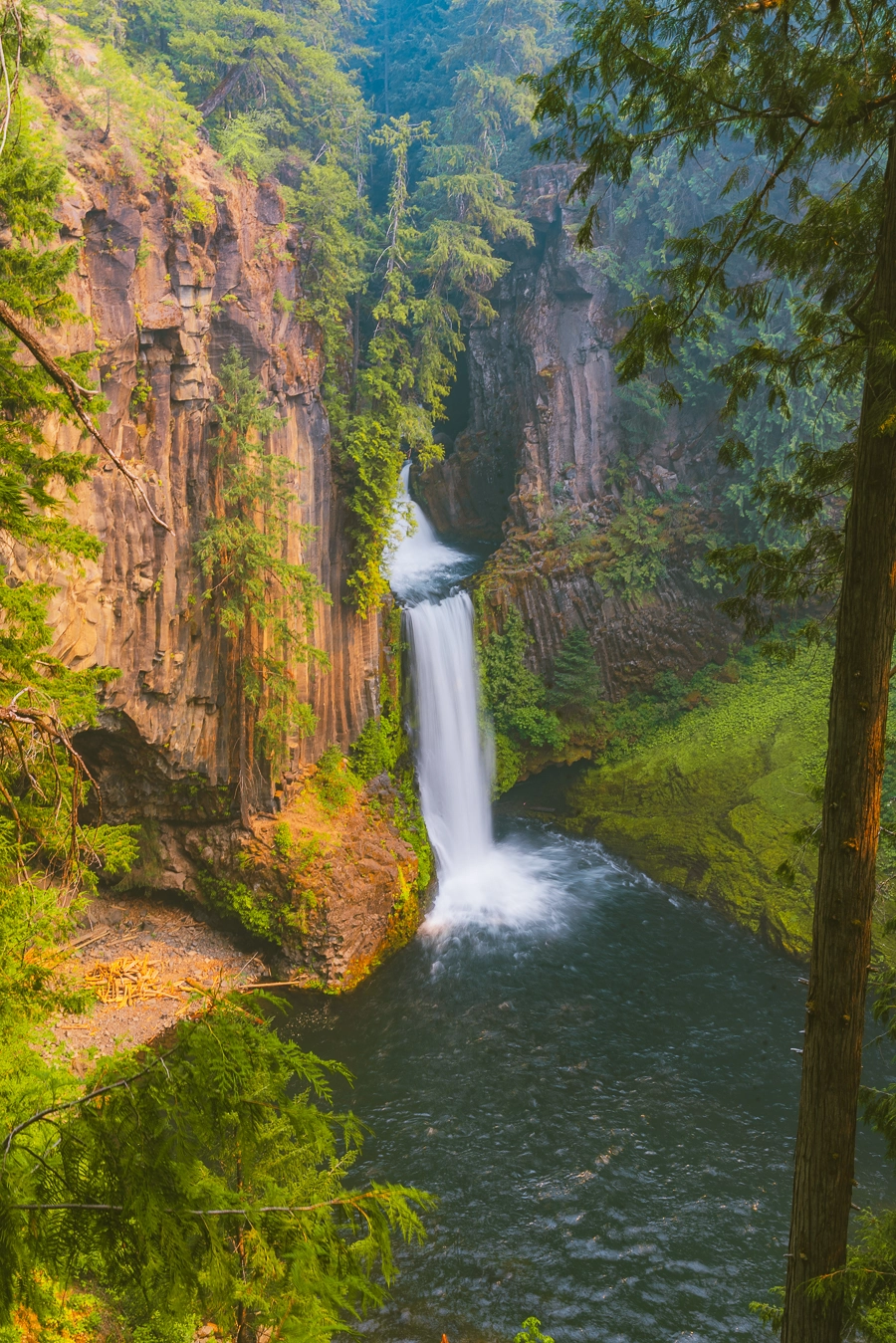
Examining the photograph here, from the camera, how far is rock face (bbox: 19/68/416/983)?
9758 mm

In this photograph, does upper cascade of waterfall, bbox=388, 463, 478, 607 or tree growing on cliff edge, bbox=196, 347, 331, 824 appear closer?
tree growing on cliff edge, bbox=196, 347, 331, 824

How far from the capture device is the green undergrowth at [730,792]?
1401cm

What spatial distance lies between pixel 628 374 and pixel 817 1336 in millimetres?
4849

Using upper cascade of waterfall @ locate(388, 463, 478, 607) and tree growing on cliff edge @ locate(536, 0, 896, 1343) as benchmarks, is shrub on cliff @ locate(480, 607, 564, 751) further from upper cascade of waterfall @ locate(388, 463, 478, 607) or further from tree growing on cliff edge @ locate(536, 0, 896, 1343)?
tree growing on cliff edge @ locate(536, 0, 896, 1343)

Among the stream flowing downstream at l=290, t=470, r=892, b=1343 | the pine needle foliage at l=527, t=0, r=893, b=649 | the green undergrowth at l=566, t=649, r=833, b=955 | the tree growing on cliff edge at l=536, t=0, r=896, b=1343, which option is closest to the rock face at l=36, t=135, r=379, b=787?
the stream flowing downstream at l=290, t=470, r=892, b=1343

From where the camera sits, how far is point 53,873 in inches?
425

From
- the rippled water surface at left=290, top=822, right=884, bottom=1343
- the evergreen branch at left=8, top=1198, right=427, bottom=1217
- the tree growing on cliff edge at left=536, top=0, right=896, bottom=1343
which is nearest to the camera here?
the evergreen branch at left=8, top=1198, right=427, bottom=1217

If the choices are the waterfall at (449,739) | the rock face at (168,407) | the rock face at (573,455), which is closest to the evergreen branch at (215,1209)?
the rock face at (168,407)

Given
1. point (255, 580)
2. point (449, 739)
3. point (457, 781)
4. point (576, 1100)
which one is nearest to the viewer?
point (576, 1100)

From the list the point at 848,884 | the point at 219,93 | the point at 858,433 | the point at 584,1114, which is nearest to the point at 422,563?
the point at 219,93

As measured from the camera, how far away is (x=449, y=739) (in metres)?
16.9

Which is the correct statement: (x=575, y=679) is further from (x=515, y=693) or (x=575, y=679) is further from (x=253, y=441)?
(x=253, y=441)

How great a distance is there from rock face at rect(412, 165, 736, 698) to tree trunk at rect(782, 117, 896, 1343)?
49.7ft

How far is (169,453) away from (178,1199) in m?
10.4
